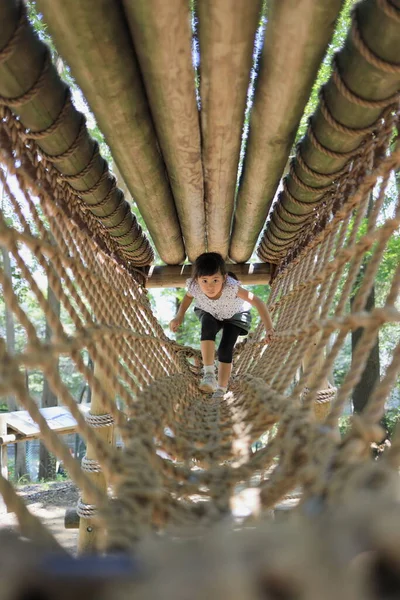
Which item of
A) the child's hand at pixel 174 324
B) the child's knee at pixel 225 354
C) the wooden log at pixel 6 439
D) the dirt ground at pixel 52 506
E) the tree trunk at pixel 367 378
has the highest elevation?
the child's hand at pixel 174 324

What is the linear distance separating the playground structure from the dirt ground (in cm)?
277

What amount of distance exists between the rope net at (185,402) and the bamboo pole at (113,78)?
0.71 feet

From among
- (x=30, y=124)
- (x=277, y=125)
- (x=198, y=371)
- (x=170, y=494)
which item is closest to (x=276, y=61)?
(x=277, y=125)

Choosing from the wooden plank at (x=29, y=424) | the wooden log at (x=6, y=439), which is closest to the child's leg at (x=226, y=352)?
the wooden plank at (x=29, y=424)

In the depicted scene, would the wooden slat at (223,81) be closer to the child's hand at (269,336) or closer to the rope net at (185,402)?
the rope net at (185,402)

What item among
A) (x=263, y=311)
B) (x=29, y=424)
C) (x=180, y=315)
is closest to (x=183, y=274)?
(x=180, y=315)

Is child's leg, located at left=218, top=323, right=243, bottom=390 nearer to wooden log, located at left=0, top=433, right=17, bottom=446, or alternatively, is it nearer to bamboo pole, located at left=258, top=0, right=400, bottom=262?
bamboo pole, located at left=258, top=0, right=400, bottom=262

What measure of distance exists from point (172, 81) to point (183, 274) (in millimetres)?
1911

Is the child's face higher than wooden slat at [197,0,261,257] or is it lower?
lower

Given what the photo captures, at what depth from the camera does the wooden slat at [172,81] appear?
1.09m

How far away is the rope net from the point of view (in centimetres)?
59

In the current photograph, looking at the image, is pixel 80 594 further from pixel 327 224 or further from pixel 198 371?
pixel 198 371

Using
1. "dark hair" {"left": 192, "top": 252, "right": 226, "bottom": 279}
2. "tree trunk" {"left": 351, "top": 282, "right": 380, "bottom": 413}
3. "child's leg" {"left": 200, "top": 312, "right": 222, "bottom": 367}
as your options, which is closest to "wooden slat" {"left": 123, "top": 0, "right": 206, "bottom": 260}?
"dark hair" {"left": 192, "top": 252, "right": 226, "bottom": 279}

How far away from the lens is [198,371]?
8.99 ft
